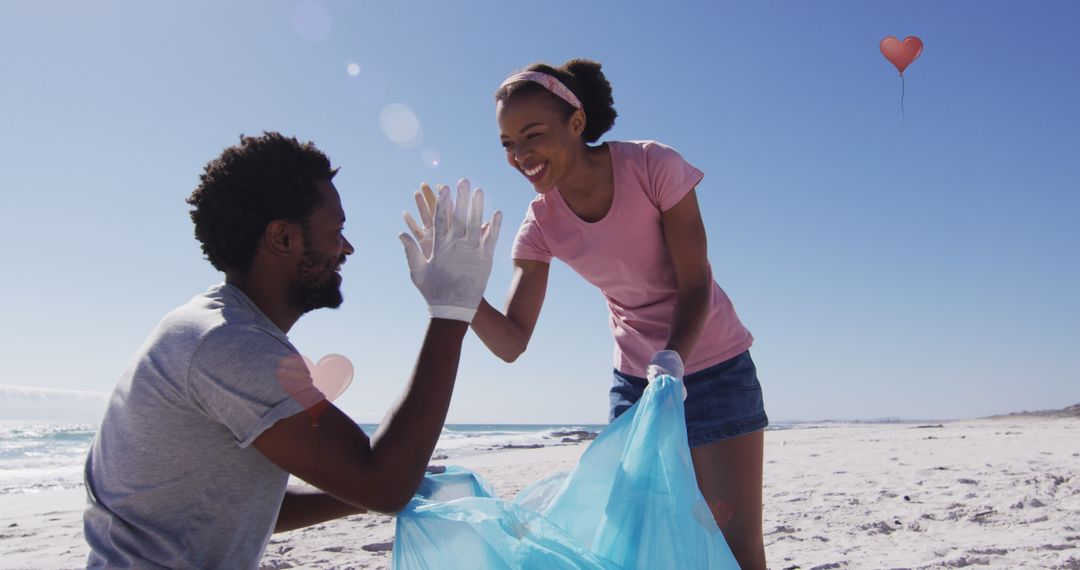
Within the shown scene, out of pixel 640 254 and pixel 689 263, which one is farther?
pixel 640 254

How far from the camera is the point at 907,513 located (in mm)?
4734

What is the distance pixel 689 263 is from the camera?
2.41 m

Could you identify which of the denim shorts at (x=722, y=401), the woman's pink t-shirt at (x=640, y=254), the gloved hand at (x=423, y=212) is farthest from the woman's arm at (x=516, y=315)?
the gloved hand at (x=423, y=212)

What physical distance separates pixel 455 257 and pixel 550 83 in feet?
3.35

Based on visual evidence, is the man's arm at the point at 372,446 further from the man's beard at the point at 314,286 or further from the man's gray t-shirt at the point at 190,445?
the man's beard at the point at 314,286

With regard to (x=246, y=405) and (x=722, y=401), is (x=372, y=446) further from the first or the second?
(x=722, y=401)

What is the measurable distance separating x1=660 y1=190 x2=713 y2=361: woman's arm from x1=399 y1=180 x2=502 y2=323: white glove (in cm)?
83

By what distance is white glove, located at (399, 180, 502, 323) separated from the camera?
64.6 inches

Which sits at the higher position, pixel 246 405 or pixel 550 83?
pixel 550 83

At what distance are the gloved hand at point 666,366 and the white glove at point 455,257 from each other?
2.05 feet

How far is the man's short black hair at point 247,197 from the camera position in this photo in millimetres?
1634

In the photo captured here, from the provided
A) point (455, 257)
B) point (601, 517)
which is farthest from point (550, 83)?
point (601, 517)

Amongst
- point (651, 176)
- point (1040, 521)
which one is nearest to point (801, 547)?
point (1040, 521)

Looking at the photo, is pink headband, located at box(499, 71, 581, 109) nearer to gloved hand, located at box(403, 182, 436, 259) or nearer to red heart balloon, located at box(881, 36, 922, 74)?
gloved hand, located at box(403, 182, 436, 259)
